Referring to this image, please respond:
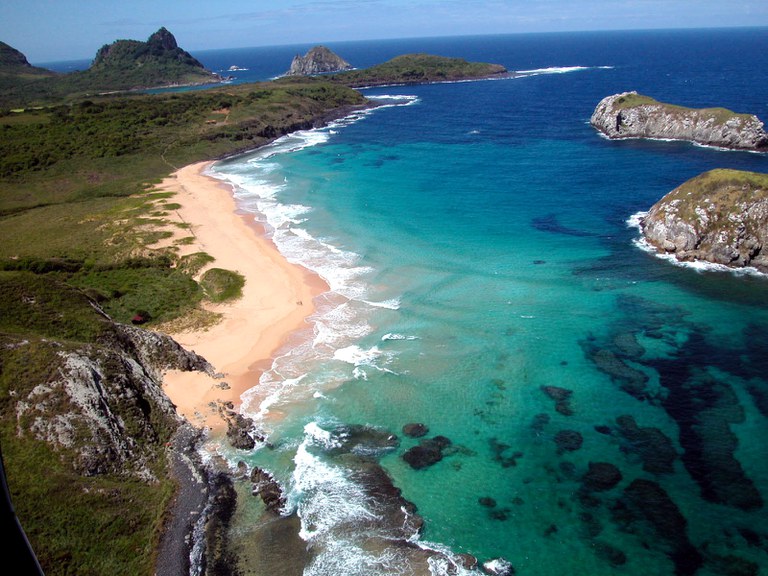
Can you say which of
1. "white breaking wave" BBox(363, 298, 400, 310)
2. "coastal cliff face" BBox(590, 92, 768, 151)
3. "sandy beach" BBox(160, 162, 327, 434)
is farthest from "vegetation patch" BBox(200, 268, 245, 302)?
"coastal cliff face" BBox(590, 92, 768, 151)

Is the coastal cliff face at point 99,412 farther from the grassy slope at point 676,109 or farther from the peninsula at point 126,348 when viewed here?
the grassy slope at point 676,109

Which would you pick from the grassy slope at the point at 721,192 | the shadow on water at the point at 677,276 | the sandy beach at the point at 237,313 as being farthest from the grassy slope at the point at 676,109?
the sandy beach at the point at 237,313

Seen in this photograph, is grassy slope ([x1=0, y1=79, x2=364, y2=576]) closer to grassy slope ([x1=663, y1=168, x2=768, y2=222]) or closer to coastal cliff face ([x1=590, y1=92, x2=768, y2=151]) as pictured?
grassy slope ([x1=663, y1=168, x2=768, y2=222])

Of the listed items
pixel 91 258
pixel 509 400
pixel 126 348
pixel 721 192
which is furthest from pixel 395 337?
pixel 721 192

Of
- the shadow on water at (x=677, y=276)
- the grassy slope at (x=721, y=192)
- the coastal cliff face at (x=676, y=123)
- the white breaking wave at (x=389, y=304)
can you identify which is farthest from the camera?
the coastal cliff face at (x=676, y=123)

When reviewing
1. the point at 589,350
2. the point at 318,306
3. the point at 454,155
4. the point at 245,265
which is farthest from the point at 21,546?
the point at 454,155

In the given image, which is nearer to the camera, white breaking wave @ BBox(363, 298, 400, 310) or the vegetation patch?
white breaking wave @ BBox(363, 298, 400, 310)

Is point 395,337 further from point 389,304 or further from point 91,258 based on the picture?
point 91,258
